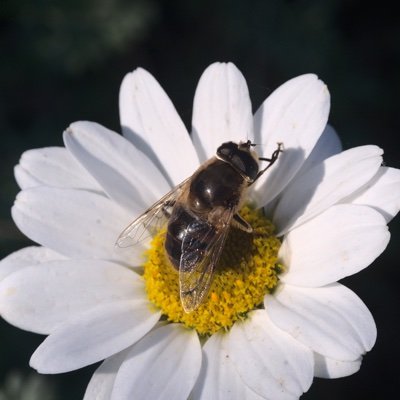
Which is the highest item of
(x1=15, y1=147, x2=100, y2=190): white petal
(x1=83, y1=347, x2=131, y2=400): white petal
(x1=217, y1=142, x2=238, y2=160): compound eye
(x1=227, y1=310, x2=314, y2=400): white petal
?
(x1=15, y1=147, x2=100, y2=190): white petal

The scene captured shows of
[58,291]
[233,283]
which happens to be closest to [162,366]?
[233,283]

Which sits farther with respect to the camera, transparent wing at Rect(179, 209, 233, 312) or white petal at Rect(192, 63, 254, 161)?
white petal at Rect(192, 63, 254, 161)

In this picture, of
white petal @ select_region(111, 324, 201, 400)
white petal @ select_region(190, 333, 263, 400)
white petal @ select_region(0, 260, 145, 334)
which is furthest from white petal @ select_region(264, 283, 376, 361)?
white petal @ select_region(0, 260, 145, 334)

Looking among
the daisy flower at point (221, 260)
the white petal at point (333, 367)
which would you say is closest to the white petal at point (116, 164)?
the daisy flower at point (221, 260)

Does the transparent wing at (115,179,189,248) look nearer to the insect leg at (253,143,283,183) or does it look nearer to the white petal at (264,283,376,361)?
the insect leg at (253,143,283,183)

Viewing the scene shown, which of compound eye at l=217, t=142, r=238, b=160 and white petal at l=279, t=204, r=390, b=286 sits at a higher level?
compound eye at l=217, t=142, r=238, b=160

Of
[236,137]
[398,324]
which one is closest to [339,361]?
[236,137]

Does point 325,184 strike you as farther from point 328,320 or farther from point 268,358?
point 268,358

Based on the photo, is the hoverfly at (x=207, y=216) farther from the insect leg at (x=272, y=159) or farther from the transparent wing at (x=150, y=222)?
the transparent wing at (x=150, y=222)
